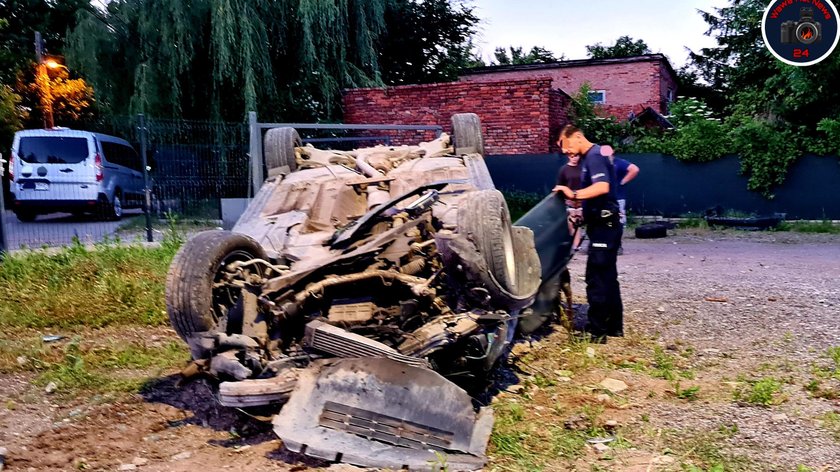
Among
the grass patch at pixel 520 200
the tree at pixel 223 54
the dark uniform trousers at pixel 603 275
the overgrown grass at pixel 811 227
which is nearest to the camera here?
the dark uniform trousers at pixel 603 275

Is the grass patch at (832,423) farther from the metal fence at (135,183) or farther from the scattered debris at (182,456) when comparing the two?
the metal fence at (135,183)

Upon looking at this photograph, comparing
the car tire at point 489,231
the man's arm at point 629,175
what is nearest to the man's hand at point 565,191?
the man's arm at point 629,175

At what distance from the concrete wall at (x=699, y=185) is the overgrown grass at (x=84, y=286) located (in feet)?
34.8

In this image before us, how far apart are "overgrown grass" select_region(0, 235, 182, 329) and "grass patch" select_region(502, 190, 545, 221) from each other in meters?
8.39

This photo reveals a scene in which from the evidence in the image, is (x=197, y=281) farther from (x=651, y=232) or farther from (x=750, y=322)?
(x=651, y=232)

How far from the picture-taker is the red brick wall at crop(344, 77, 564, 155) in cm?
1812

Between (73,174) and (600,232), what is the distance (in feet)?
34.3

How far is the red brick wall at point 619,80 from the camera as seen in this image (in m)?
27.1

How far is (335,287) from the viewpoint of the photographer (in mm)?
4418

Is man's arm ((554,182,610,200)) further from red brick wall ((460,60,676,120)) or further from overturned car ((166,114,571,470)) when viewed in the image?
red brick wall ((460,60,676,120))

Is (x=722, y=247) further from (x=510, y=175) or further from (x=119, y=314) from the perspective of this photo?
(x=119, y=314)

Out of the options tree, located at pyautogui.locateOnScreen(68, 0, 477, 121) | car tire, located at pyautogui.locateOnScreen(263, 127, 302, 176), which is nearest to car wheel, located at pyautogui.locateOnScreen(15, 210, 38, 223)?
tree, located at pyautogui.locateOnScreen(68, 0, 477, 121)

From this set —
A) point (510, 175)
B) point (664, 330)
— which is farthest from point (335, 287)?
point (510, 175)

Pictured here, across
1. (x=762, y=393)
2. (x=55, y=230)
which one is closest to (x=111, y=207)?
(x=55, y=230)
